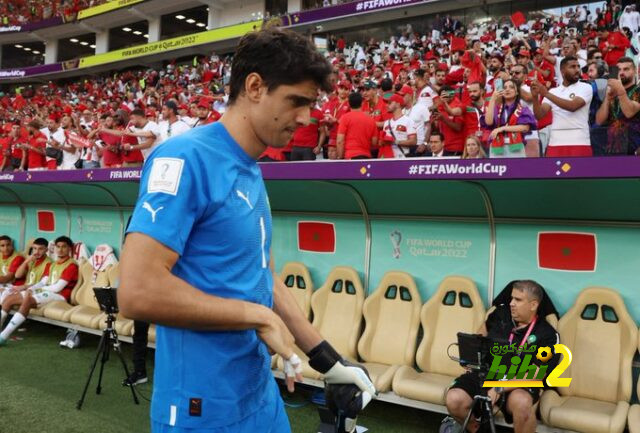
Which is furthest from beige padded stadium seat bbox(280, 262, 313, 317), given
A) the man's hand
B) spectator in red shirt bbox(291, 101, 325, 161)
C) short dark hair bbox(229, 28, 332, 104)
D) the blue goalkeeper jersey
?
short dark hair bbox(229, 28, 332, 104)

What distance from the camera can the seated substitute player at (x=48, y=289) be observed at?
8039mm

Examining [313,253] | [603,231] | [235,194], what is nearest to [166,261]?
[235,194]

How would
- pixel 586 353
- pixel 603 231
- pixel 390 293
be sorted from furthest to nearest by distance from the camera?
pixel 390 293 → pixel 603 231 → pixel 586 353

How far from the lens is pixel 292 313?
1.66m

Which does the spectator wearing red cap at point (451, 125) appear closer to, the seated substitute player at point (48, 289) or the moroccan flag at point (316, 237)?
the moroccan flag at point (316, 237)

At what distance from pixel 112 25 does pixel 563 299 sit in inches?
1230

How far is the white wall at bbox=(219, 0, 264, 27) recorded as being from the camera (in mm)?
25500

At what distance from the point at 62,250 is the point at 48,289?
2.24ft

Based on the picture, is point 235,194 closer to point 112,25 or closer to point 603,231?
point 603,231

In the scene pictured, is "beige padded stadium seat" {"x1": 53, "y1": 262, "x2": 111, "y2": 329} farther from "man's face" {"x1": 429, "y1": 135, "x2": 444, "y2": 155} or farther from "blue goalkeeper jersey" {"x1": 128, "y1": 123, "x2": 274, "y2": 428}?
"blue goalkeeper jersey" {"x1": 128, "y1": 123, "x2": 274, "y2": 428}

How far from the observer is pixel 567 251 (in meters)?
5.27

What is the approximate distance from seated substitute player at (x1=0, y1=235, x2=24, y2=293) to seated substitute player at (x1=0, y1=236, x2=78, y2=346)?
0.87 metres

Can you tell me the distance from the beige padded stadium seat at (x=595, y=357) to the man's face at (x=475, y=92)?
99.7 inches

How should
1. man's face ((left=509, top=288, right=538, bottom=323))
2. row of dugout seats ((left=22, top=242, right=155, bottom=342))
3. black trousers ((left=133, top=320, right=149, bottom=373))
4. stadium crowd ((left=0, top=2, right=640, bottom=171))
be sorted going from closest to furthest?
man's face ((left=509, top=288, right=538, bottom=323)), stadium crowd ((left=0, top=2, right=640, bottom=171)), black trousers ((left=133, top=320, right=149, bottom=373)), row of dugout seats ((left=22, top=242, right=155, bottom=342))
